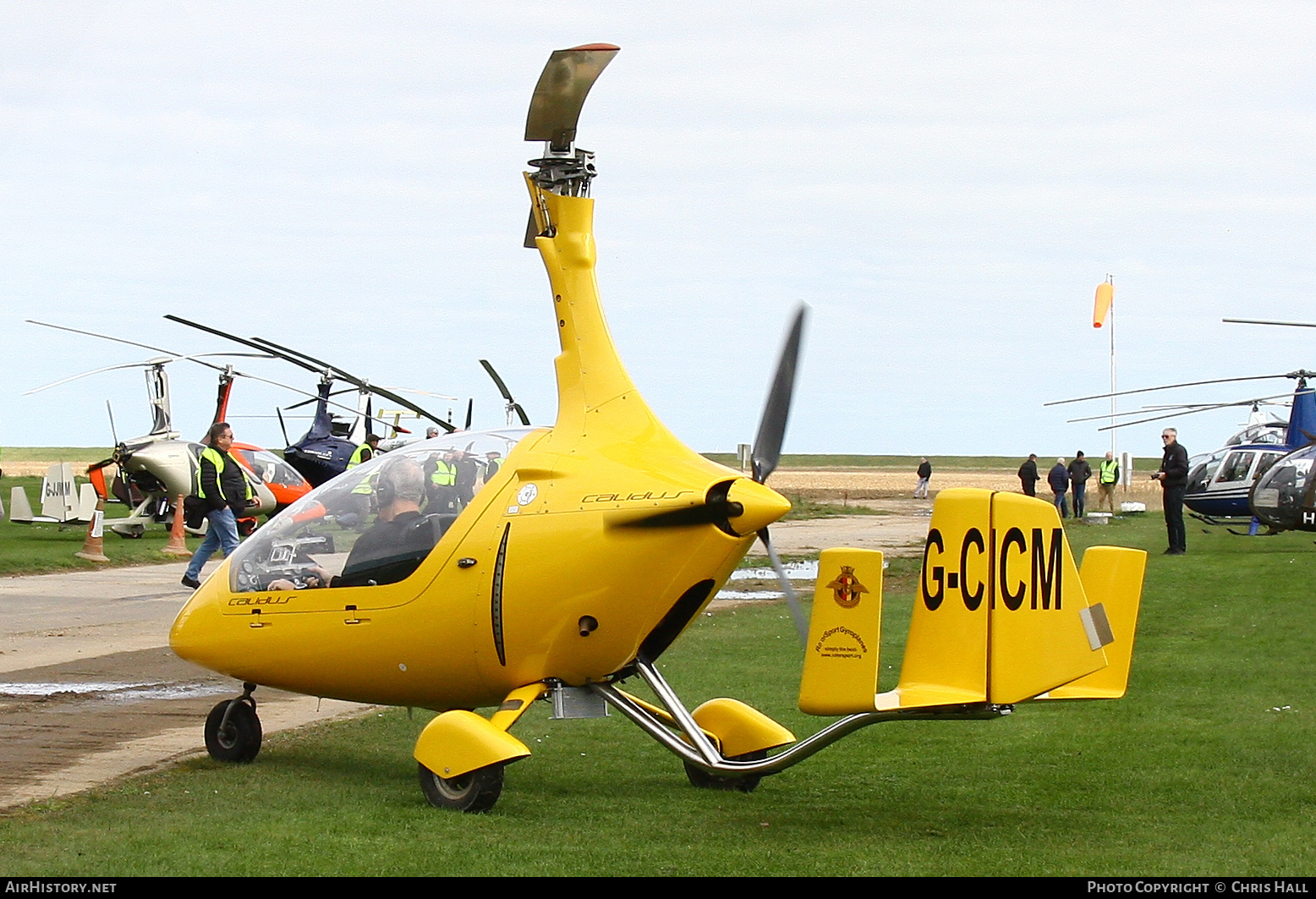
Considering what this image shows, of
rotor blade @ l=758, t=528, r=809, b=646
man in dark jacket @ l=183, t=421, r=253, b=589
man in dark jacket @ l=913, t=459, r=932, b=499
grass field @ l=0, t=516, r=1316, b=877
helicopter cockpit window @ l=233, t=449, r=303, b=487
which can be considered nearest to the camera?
grass field @ l=0, t=516, r=1316, b=877

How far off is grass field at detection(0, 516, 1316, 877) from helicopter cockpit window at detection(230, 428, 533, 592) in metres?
1.17

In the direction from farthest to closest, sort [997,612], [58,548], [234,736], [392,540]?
1. [58,548]
2. [234,736]
3. [392,540]
4. [997,612]

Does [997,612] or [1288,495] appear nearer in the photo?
[997,612]

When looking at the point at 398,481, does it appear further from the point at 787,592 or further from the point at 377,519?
the point at 787,592

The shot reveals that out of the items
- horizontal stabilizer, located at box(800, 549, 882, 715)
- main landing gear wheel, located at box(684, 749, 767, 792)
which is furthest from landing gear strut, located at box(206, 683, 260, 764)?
horizontal stabilizer, located at box(800, 549, 882, 715)

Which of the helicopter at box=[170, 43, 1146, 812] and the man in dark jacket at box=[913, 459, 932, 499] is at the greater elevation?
the helicopter at box=[170, 43, 1146, 812]

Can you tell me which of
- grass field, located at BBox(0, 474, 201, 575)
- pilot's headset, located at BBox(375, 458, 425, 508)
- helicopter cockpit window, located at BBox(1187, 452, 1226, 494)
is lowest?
grass field, located at BBox(0, 474, 201, 575)

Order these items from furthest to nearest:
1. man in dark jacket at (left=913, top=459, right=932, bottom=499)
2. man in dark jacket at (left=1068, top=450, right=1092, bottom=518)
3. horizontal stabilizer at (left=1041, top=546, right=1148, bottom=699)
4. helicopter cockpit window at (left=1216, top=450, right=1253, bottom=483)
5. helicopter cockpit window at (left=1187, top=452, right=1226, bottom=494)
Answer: man in dark jacket at (left=913, top=459, right=932, bottom=499), man in dark jacket at (left=1068, top=450, right=1092, bottom=518), helicopter cockpit window at (left=1187, top=452, right=1226, bottom=494), helicopter cockpit window at (left=1216, top=450, right=1253, bottom=483), horizontal stabilizer at (left=1041, top=546, right=1148, bottom=699)

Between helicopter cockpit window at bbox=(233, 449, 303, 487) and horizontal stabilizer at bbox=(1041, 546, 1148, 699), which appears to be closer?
horizontal stabilizer at bbox=(1041, 546, 1148, 699)

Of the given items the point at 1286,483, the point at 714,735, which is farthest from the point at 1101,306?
the point at 714,735

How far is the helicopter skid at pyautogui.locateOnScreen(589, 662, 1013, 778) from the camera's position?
249 inches

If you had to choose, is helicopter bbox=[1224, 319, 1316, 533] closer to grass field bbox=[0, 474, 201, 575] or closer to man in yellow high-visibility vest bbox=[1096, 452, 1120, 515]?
man in yellow high-visibility vest bbox=[1096, 452, 1120, 515]

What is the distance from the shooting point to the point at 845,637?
6.35 metres

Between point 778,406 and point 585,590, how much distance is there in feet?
4.41
